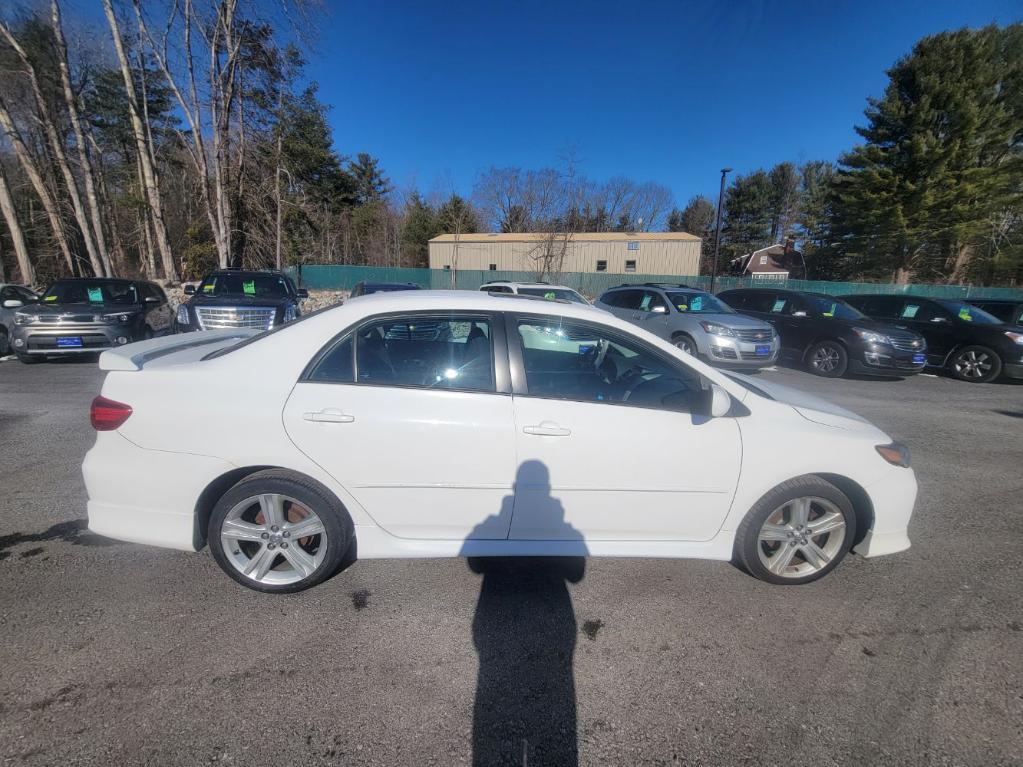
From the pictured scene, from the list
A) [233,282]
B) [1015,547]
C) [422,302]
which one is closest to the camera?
[422,302]

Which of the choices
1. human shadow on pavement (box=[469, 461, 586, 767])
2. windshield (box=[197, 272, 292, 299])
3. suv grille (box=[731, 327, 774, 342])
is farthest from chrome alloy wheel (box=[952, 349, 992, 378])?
windshield (box=[197, 272, 292, 299])

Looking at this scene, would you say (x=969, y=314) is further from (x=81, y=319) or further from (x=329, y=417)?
(x=81, y=319)

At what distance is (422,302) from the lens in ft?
8.21

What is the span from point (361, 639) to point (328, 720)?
1.33 ft

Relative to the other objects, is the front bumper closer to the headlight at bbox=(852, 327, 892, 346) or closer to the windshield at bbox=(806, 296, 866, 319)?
the windshield at bbox=(806, 296, 866, 319)

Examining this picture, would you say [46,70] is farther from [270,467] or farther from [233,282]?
[270,467]

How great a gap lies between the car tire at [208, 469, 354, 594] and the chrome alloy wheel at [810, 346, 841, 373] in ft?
33.3

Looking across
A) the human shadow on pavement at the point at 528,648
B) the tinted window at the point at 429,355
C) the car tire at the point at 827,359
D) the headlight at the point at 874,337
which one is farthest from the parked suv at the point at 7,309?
the headlight at the point at 874,337

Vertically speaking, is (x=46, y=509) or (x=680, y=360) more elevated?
(x=680, y=360)

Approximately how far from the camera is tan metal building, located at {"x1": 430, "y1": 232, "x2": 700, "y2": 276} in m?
36.2

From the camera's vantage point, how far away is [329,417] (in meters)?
2.20

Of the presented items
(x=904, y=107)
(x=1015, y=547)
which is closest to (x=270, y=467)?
(x=1015, y=547)

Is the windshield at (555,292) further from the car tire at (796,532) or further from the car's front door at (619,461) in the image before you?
the car tire at (796,532)

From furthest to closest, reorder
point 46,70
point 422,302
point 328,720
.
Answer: point 46,70, point 422,302, point 328,720
